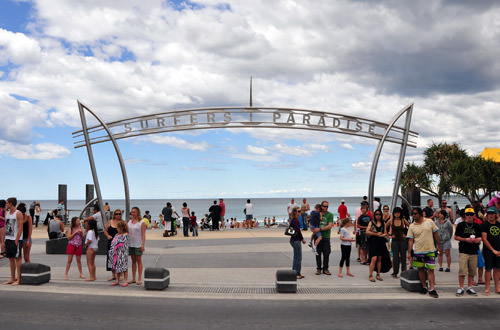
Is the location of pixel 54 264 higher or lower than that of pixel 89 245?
lower

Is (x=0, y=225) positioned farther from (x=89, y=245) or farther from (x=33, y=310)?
(x=33, y=310)

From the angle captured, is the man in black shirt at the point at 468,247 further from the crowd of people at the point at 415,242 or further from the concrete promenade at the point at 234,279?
the concrete promenade at the point at 234,279

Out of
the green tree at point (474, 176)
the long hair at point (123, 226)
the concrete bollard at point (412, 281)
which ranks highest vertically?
the green tree at point (474, 176)

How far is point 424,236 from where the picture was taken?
27.9ft

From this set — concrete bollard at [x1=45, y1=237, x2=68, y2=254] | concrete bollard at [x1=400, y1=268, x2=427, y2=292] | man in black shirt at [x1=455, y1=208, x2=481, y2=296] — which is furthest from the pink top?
man in black shirt at [x1=455, y1=208, x2=481, y2=296]

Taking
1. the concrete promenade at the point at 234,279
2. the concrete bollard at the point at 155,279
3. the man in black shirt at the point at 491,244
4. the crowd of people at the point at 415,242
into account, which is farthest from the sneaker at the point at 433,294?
the concrete bollard at the point at 155,279

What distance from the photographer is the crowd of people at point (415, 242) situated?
857cm

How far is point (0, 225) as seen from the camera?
468 inches

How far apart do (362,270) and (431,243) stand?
10.3 ft

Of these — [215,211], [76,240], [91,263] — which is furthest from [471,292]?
[215,211]

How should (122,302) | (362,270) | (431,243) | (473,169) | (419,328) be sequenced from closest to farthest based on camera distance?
(419,328) < (122,302) < (431,243) < (362,270) < (473,169)

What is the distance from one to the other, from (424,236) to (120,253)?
623 cm

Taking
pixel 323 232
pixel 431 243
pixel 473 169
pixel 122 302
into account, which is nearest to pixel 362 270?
pixel 323 232

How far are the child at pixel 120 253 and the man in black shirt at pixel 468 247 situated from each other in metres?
6.83
